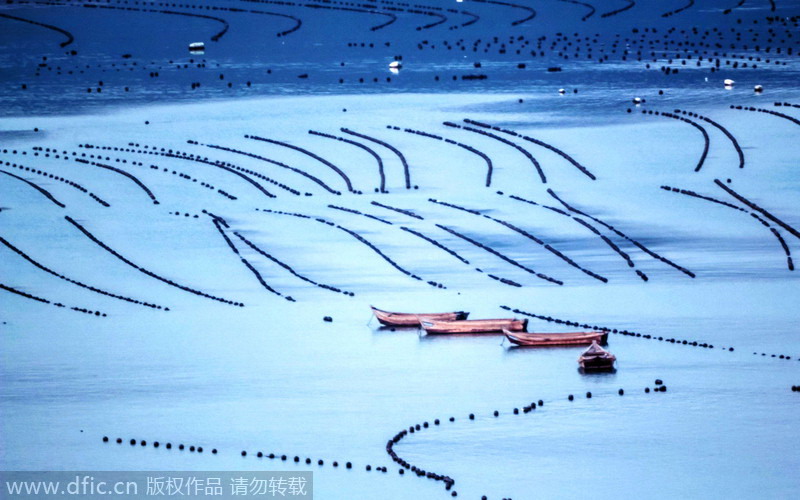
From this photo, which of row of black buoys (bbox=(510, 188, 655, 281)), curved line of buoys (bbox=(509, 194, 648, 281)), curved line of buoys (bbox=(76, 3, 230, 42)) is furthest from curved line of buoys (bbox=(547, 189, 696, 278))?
curved line of buoys (bbox=(76, 3, 230, 42))

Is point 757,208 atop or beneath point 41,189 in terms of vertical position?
atop

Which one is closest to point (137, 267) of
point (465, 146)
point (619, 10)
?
point (465, 146)

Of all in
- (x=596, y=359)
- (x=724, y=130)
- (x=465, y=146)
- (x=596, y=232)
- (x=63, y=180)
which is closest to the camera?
(x=596, y=359)

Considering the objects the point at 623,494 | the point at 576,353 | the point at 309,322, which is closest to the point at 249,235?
the point at 309,322

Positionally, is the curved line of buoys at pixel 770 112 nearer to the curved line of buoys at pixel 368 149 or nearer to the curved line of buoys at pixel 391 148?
the curved line of buoys at pixel 391 148

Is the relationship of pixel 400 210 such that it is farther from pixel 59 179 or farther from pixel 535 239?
pixel 59 179

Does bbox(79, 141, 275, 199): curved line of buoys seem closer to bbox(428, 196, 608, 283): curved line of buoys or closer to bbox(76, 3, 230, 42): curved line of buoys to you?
bbox(428, 196, 608, 283): curved line of buoys

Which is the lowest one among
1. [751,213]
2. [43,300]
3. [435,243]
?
[43,300]

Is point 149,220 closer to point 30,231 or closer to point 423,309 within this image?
point 30,231
